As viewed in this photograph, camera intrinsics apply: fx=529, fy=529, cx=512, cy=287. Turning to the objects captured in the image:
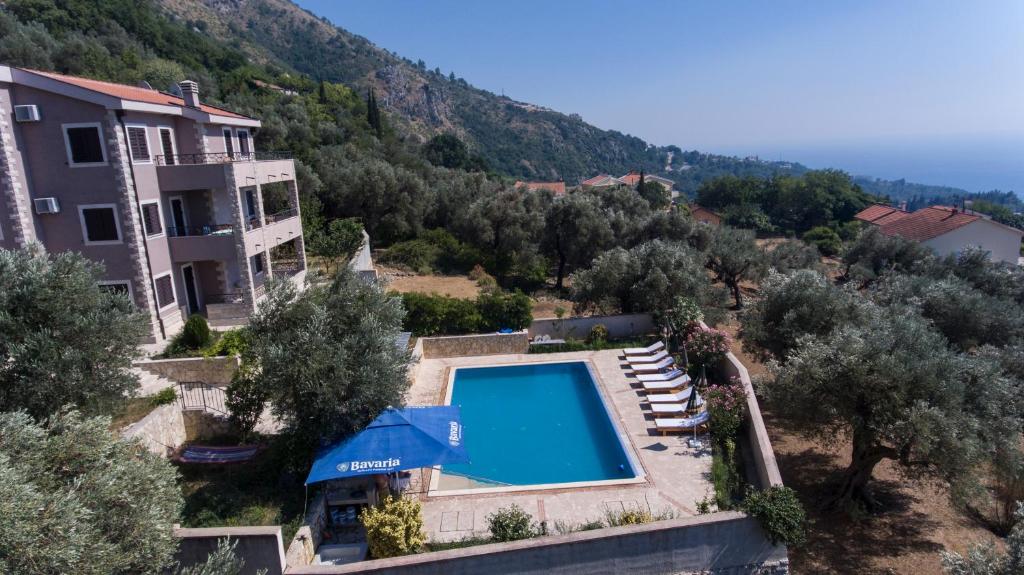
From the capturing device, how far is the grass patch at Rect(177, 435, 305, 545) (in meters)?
10.1

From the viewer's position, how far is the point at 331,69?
145 m

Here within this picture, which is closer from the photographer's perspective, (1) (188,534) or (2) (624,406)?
(1) (188,534)

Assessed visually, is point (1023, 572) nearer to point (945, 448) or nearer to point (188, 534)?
point (945, 448)

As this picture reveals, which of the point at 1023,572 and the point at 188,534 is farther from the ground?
the point at 1023,572

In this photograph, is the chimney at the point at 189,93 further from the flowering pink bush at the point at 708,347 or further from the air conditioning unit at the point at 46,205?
the flowering pink bush at the point at 708,347

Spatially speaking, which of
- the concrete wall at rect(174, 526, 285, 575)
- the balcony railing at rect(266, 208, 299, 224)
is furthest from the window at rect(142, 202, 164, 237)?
the concrete wall at rect(174, 526, 285, 575)

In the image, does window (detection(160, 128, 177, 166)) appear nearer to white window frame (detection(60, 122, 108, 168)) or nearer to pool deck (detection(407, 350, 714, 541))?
white window frame (detection(60, 122, 108, 168))

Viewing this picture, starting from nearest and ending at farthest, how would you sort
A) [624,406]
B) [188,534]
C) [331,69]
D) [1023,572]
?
[1023,572], [188,534], [624,406], [331,69]

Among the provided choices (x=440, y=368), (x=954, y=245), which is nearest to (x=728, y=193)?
(x=954, y=245)

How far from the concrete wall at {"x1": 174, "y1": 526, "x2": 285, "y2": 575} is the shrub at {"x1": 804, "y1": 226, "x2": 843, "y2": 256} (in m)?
62.4

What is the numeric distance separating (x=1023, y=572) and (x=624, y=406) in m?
10.4

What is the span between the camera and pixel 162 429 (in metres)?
12.9

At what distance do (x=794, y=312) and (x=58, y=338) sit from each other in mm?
17771

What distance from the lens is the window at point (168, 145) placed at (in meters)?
18.9
